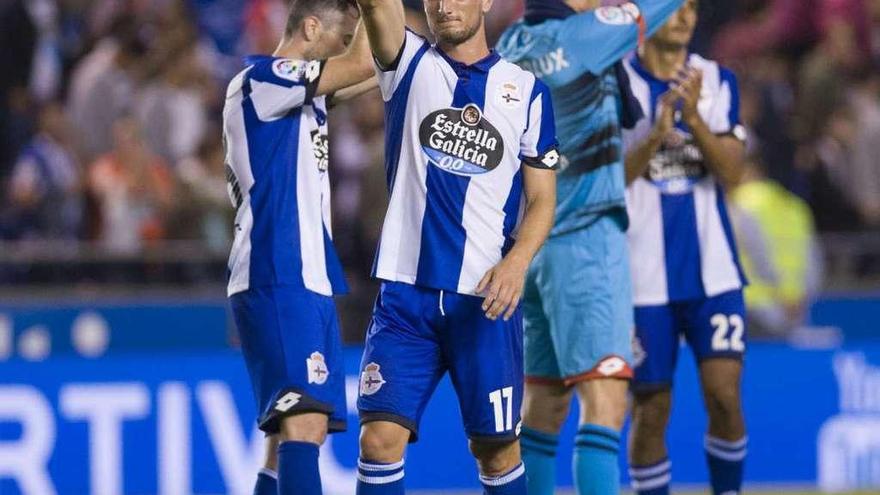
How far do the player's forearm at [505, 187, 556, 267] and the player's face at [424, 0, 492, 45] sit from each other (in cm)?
66

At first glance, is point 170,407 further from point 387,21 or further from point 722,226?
point 387,21

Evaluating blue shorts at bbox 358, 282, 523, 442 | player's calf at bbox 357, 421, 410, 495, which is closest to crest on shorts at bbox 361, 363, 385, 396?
blue shorts at bbox 358, 282, 523, 442

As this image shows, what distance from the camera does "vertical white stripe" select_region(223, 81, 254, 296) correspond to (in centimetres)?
703

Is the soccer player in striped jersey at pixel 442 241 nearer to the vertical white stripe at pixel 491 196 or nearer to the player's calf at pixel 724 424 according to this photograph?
the vertical white stripe at pixel 491 196

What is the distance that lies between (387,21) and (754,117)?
8.87 m

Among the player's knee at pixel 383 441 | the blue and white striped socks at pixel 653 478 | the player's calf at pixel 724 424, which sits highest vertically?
the player's knee at pixel 383 441

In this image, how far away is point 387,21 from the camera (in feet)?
20.9

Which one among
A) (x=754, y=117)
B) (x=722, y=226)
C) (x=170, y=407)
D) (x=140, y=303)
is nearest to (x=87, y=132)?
(x=140, y=303)

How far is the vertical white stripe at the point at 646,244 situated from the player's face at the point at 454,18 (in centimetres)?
206

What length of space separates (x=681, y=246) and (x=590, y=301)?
3.48 feet

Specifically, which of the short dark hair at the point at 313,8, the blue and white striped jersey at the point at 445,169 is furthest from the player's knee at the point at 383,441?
the short dark hair at the point at 313,8

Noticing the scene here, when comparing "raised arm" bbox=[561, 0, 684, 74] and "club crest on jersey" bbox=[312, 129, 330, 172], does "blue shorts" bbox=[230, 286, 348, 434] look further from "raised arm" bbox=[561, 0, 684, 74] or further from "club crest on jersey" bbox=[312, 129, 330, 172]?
"raised arm" bbox=[561, 0, 684, 74]

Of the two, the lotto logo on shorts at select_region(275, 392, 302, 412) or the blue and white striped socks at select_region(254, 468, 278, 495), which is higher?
the lotto logo on shorts at select_region(275, 392, 302, 412)

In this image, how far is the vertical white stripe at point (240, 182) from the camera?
7027 millimetres
